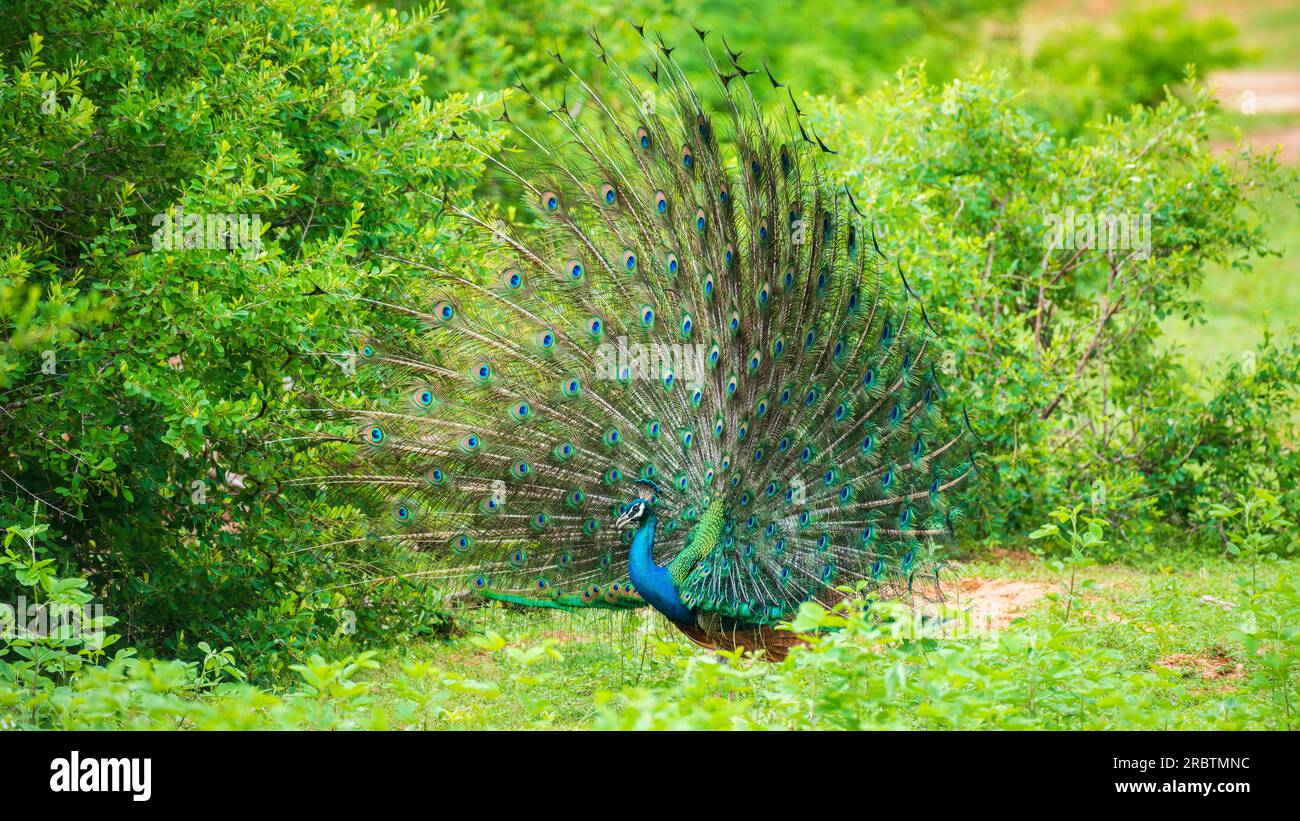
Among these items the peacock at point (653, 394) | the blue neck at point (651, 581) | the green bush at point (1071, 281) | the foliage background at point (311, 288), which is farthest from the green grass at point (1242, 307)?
the blue neck at point (651, 581)

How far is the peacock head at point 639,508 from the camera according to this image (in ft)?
22.3

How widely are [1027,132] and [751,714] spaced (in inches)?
247

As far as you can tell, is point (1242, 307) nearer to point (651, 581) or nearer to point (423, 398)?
point (651, 581)

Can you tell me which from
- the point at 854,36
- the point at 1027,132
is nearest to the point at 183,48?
the point at 1027,132

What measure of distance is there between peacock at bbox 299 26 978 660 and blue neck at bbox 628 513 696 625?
0.06 m

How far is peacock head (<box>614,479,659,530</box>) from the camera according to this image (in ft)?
22.3

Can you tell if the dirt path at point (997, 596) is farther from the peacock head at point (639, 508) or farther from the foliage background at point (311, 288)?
the peacock head at point (639, 508)

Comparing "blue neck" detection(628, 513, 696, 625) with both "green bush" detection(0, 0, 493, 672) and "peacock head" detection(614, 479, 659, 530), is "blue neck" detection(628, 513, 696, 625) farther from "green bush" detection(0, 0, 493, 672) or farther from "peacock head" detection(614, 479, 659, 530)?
"green bush" detection(0, 0, 493, 672)

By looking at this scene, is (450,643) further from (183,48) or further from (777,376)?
(183,48)

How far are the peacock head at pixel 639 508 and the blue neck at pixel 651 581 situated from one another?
72 millimetres

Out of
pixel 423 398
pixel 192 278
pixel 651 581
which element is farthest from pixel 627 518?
pixel 192 278

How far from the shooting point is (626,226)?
714 cm

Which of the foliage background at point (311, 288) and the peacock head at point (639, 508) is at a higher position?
the foliage background at point (311, 288)

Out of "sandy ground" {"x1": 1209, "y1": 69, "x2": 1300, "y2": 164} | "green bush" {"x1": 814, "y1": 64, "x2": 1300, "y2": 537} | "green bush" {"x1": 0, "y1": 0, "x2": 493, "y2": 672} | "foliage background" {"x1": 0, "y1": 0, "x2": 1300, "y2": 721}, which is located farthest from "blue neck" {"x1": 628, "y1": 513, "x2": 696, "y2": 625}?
"sandy ground" {"x1": 1209, "y1": 69, "x2": 1300, "y2": 164}
